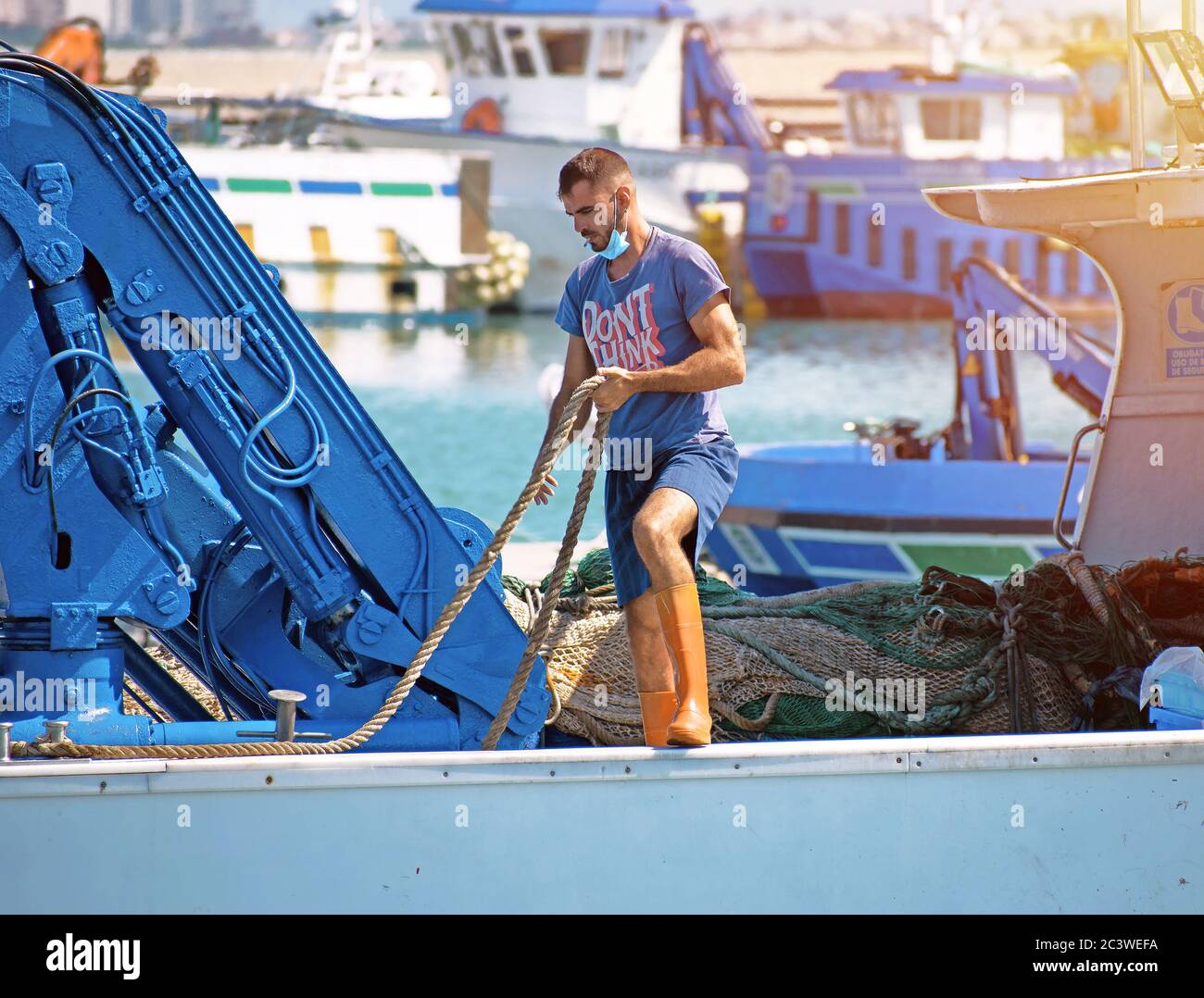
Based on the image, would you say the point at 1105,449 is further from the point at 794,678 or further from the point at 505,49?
the point at 505,49

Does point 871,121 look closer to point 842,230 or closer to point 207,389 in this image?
point 842,230

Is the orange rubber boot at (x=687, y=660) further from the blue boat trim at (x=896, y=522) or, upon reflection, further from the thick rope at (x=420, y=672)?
the blue boat trim at (x=896, y=522)

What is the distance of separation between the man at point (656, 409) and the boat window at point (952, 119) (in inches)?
1540

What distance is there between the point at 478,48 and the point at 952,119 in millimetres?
12194

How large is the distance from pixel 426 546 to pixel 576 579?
53.0 inches

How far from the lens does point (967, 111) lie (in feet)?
138

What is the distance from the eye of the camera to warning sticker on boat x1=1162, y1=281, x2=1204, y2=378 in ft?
19.9

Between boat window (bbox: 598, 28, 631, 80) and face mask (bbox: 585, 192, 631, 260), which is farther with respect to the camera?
boat window (bbox: 598, 28, 631, 80)

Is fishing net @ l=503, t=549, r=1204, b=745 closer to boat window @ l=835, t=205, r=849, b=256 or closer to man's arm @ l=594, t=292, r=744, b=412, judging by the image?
man's arm @ l=594, t=292, r=744, b=412

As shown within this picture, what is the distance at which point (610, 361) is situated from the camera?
4715 millimetres

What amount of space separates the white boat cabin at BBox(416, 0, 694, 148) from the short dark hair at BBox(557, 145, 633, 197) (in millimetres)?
37890

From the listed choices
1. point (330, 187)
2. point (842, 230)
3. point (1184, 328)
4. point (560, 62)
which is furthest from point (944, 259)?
point (1184, 328)

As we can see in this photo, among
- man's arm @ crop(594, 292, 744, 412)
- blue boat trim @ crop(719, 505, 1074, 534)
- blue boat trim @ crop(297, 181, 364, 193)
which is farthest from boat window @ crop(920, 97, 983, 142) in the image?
man's arm @ crop(594, 292, 744, 412)

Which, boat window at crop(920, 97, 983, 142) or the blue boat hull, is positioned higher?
boat window at crop(920, 97, 983, 142)
